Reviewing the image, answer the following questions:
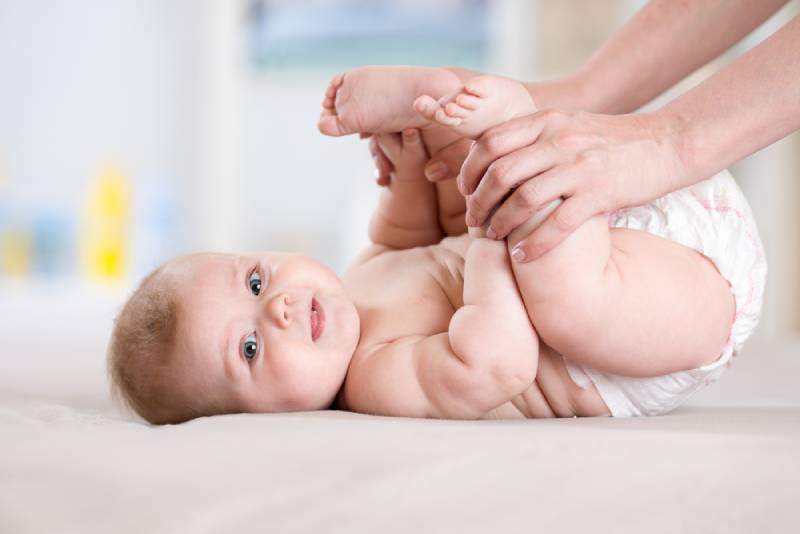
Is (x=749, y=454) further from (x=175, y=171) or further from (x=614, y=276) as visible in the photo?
(x=175, y=171)

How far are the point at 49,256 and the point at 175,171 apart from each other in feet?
2.54

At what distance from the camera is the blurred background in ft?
15.6

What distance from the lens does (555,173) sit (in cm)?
96

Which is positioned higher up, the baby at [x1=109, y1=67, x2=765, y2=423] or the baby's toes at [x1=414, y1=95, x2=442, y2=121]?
the baby's toes at [x1=414, y1=95, x2=442, y2=121]

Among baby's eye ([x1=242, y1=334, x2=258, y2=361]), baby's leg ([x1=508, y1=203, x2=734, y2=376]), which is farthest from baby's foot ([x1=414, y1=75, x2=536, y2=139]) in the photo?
baby's eye ([x1=242, y1=334, x2=258, y2=361])

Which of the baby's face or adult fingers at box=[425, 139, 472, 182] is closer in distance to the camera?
the baby's face

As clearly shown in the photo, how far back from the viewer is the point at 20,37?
5.04 meters

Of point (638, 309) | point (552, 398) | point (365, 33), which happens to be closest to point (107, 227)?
point (365, 33)

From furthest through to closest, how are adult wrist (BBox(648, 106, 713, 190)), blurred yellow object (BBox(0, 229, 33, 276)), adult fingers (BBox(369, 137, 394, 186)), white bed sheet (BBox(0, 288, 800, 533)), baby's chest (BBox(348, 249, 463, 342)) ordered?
blurred yellow object (BBox(0, 229, 33, 276)), adult fingers (BBox(369, 137, 394, 186)), baby's chest (BBox(348, 249, 463, 342)), adult wrist (BBox(648, 106, 713, 190)), white bed sheet (BBox(0, 288, 800, 533))

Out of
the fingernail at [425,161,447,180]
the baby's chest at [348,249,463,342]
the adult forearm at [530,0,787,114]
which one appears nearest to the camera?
the baby's chest at [348,249,463,342]

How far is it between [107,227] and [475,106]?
13.9ft

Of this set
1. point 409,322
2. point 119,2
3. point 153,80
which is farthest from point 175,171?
point 409,322

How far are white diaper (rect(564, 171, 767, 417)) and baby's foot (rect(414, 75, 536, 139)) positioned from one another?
245mm

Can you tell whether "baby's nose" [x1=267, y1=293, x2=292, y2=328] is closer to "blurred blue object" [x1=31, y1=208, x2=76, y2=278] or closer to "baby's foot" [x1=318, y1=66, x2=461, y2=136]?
"baby's foot" [x1=318, y1=66, x2=461, y2=136]
